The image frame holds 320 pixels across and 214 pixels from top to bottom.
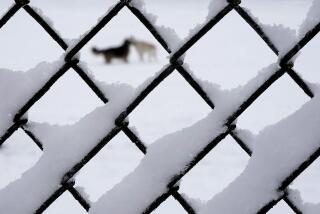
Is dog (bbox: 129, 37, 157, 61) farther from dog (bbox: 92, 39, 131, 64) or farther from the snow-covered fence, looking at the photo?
the snow-covered fence

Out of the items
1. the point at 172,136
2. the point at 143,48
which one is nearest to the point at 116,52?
the point at 143,48

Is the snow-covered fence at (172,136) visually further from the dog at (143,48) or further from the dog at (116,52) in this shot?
the dog at (143,48)

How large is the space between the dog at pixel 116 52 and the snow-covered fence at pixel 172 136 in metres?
10.2

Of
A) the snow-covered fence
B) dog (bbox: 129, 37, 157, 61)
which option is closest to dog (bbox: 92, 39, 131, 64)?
dog (bbox: 129, 37, 157, 61)

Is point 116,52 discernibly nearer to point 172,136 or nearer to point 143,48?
point 143,48

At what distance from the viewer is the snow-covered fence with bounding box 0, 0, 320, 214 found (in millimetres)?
836

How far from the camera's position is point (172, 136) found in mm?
909

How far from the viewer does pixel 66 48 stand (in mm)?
948

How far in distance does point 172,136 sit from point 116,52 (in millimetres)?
10583

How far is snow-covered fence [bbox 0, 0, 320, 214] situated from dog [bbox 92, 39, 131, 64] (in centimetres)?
1018

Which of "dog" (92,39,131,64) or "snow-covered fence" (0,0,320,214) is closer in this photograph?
"snow-covered fence" (0,0,320,214)

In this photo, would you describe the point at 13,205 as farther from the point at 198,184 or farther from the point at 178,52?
the point at 198,184

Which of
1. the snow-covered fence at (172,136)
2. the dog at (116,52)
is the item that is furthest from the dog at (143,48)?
the snow-covered fence at (172,136)

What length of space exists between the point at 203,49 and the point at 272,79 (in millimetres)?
10471
